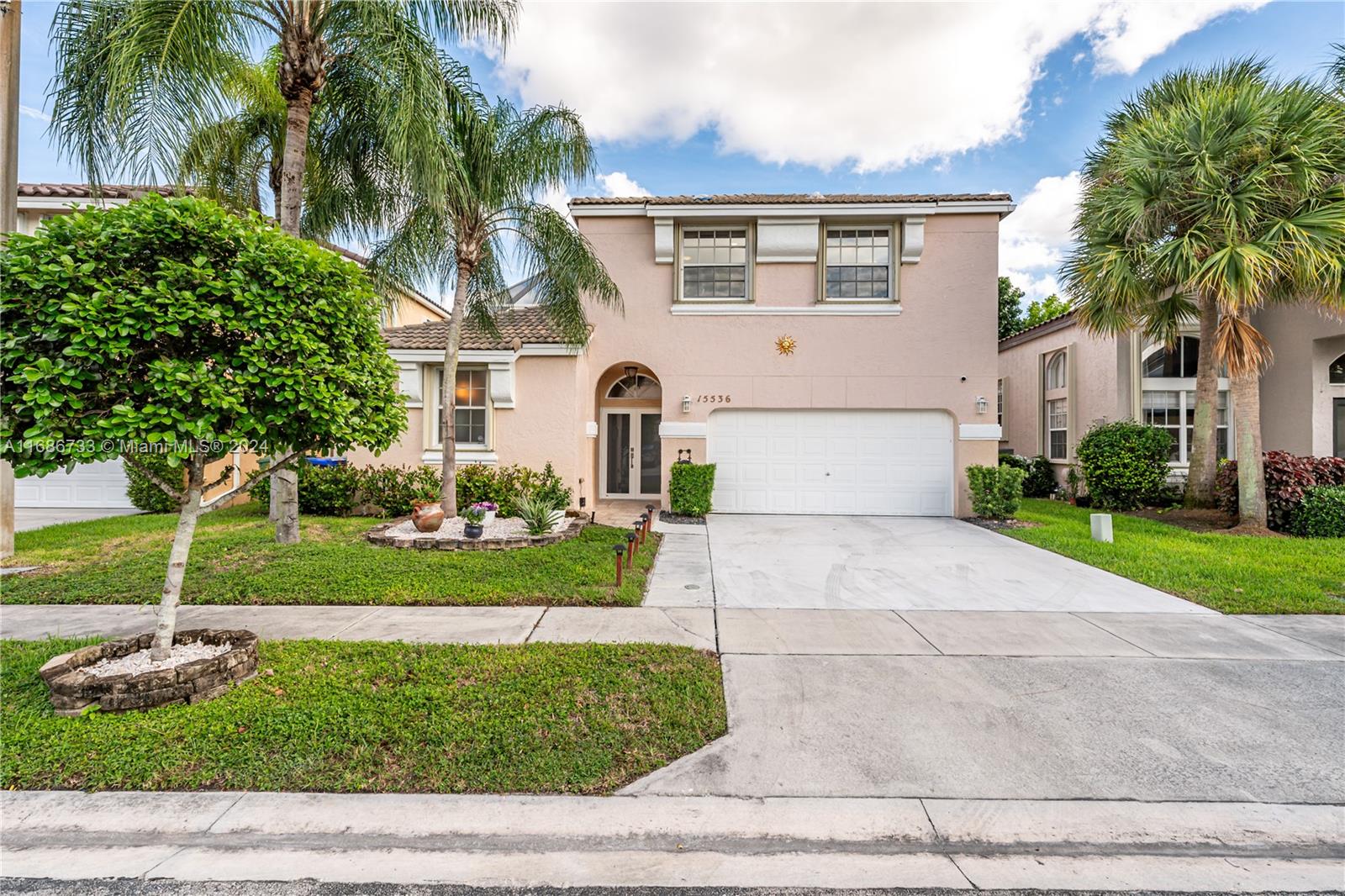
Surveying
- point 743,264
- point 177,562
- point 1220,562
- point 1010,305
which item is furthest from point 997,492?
point 1010,305

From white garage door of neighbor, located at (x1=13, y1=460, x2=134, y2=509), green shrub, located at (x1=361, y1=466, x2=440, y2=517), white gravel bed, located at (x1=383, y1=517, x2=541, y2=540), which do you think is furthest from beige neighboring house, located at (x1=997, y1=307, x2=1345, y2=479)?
white garage door of neighbor, located at (x1=13, y1=460, x2=134, y2=509)

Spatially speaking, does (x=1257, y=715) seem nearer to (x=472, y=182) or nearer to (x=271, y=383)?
(x=271, y=383)

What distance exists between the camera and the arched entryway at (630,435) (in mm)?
13953

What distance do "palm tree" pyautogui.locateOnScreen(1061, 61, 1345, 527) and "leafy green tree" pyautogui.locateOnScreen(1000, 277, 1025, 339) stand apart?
15.4 m

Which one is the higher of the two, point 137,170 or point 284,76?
point 284,76

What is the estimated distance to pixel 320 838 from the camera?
2.75 meters

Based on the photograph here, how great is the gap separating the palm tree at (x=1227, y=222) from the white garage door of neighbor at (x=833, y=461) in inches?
163

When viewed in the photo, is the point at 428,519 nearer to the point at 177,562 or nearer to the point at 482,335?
the point at 482,335

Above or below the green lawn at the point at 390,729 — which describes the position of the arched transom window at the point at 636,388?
above

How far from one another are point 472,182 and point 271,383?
6122 millimetres

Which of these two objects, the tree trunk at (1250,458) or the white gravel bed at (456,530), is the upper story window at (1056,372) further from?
the white gravel bed at (456,530)

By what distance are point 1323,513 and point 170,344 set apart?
51.7ft

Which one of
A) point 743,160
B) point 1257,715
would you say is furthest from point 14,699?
point 743,160

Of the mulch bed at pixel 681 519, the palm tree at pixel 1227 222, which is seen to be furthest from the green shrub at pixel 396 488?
the palm tree at pixel 1227 222
